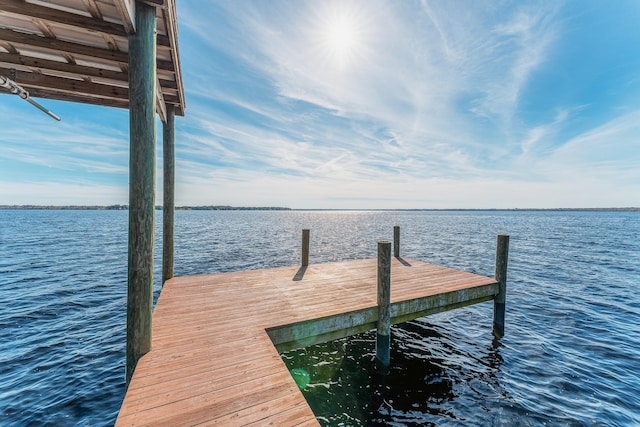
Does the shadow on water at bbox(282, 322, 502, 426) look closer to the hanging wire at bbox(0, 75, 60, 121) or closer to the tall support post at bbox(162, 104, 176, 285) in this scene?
the tall support post at bbox(162, 104, 176, 285)

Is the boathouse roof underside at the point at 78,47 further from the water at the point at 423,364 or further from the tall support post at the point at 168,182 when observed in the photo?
the water at the point at 423,364

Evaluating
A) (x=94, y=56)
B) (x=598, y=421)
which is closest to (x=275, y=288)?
(x=94, y=56)

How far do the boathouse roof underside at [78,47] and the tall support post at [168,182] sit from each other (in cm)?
98

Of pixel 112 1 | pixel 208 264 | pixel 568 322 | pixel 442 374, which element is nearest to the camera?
pixel 112 1

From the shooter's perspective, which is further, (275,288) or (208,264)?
(208,264)

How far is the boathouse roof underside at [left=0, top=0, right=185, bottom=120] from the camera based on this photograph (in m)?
3.45

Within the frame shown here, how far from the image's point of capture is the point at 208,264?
18.0 meters

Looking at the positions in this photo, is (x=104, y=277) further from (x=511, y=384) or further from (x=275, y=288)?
(x=511, y=384)

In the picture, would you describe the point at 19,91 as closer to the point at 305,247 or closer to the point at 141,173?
the point at 141,173

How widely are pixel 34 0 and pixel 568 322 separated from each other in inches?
599

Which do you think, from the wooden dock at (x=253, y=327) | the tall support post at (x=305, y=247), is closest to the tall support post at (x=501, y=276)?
the wooden dock at (x=253, y=327)

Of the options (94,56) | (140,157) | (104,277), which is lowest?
(104,277)

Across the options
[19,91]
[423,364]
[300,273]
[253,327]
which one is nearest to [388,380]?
[423,364]

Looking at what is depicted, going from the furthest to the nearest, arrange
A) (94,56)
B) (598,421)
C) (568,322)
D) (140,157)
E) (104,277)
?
(104,277)
(568,322)
(598,421)
(94,56)
(140,157)
